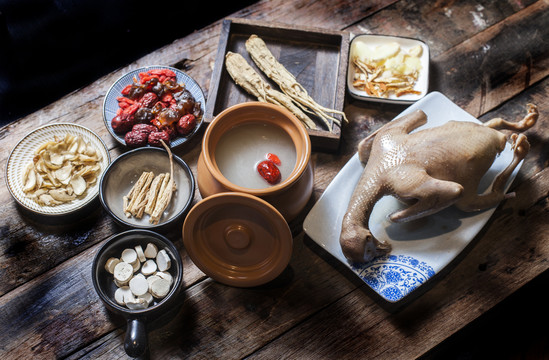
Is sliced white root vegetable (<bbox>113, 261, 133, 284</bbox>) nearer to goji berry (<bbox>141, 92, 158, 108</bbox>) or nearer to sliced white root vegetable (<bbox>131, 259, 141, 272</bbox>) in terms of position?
sliced white root vegetable (<bbox>131, 259, 141, 272</bbox>)

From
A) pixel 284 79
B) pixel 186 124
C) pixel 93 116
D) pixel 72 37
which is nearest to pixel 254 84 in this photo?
pixel 284 79

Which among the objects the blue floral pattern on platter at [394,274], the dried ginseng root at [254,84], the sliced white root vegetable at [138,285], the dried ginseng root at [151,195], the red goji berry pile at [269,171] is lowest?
the sliced white root vegetable at [138,285]

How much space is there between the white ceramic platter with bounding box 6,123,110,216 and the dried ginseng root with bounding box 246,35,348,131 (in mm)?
529

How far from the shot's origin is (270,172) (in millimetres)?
1212

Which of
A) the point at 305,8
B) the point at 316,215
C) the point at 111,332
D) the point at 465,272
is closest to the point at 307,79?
the point at 305,8

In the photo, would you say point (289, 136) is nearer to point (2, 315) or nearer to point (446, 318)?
point (446, 318)

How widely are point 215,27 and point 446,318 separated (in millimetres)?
1129

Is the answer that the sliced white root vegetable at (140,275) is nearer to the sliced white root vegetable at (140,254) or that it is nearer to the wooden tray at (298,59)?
the sliced white root vegetable at (140,254)

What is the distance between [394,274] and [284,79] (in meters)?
0.65

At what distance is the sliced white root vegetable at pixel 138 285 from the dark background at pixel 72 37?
0.99 m

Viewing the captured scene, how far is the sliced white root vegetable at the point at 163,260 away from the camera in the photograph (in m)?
1.23

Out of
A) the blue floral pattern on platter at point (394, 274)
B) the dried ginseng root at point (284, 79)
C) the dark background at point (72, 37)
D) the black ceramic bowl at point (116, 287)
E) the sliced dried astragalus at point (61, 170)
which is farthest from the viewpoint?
the dark background at point (72, 37)

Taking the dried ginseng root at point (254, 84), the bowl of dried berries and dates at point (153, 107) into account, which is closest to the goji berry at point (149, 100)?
the bowl of dried berries and dates at point (153, 107)

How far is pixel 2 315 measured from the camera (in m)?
1.25
